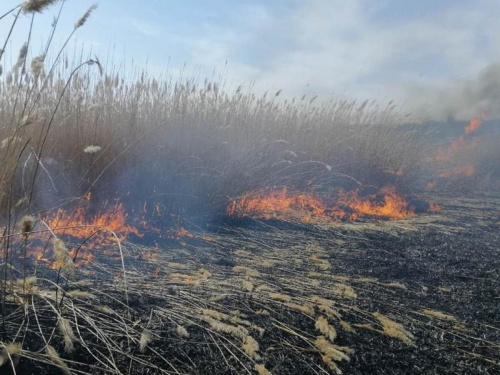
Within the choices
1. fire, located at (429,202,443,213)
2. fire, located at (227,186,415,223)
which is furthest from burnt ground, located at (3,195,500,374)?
fire, located at (429,202,443,213)

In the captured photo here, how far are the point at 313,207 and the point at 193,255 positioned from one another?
9.01ft

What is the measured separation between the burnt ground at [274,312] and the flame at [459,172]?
26.6 ft

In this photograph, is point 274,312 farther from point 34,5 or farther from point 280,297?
point 34,5

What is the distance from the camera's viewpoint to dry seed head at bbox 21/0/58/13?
1411mm

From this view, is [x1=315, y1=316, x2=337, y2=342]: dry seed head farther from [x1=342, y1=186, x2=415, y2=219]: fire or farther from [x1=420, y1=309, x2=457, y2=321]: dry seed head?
[x1=342, y1=186, x2=415, y2=219]: fire

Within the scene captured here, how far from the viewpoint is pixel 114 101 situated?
485cm

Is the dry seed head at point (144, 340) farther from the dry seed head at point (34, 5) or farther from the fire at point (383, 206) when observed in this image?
the fire at point (383, 206)

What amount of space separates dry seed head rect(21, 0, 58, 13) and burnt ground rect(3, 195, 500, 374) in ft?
3.60

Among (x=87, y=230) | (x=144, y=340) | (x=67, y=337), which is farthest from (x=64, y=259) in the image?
(x=87, y=230)

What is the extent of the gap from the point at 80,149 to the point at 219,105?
2.40 meters

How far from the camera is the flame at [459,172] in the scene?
10984 mm

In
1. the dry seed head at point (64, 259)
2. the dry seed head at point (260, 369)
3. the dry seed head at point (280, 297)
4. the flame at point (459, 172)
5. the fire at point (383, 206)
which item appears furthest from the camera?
the flame at point (459, 172)

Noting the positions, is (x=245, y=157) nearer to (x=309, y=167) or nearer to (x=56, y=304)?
(x=309, y=167)

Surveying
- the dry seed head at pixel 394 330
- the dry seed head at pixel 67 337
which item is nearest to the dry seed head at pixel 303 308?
the dry seed head at pixel 394 330
